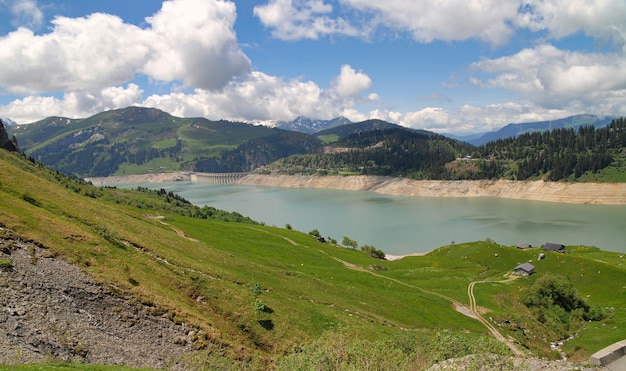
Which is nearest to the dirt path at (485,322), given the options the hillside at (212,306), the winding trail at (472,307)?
the winding trail at (472,307)

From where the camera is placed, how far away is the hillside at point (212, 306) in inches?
686

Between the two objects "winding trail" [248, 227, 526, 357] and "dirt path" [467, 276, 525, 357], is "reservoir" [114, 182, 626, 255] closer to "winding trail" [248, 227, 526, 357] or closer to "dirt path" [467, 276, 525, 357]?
"winding trail" [248, 227, 526, 357]

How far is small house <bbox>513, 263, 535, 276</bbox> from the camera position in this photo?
62.6m

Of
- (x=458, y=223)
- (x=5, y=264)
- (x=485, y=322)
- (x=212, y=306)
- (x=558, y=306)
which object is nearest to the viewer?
(x=5, y=264)

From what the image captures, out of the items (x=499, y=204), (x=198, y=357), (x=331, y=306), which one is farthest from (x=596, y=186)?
(x=198, y=357)

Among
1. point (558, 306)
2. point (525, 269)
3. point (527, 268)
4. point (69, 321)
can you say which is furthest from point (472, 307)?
point (69, 321)

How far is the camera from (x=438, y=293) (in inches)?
2013

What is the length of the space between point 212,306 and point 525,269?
192 ft

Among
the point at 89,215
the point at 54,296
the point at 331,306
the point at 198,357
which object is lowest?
the point at 331,306

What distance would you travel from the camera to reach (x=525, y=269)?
208ft

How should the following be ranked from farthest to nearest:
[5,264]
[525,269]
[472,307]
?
1. [525,269]
2. [472,307]
3. [5,264]

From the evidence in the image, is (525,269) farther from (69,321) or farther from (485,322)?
(69,321)

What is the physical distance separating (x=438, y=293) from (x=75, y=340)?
45145mm

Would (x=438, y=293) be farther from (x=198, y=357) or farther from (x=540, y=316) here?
(x=198, y=357)
